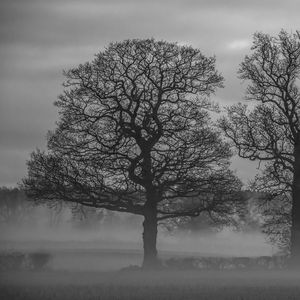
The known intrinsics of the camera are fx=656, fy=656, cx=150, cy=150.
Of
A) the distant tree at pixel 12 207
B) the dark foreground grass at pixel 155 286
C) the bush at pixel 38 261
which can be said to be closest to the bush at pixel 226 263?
the dark foreground grass at pixel 155 286

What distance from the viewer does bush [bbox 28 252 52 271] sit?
134 ft

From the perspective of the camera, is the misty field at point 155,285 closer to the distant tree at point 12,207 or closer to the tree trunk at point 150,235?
the tree trunk at point 150,235

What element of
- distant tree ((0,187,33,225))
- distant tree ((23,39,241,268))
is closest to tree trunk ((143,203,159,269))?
distant tree ((23,39,241,268))

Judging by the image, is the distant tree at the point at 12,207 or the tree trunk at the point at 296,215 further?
the distant tree at the point at 12,207

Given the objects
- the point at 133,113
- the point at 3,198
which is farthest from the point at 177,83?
the point at 3,198

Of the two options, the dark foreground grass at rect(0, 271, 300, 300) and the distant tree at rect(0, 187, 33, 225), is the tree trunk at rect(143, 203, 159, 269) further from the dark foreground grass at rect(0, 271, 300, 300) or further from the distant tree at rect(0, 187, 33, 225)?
the distant tree at rect(0, 187, 33, 225)

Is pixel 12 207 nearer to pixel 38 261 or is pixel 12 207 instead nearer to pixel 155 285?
pixel 38 261

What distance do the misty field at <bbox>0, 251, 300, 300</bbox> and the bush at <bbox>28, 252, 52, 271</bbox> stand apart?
4.26 m

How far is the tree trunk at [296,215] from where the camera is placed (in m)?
37.3

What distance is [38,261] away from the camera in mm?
41625

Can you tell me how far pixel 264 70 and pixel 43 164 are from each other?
557 inches

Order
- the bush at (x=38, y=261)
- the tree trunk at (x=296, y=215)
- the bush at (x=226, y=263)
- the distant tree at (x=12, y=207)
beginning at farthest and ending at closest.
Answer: the distant tree at (x=12, y=207), the bush at (x=38, y=261), the bush at (x=226, y=263), the tree trunk at (x=296, y=215)

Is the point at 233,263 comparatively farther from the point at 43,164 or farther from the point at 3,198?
the point at 3,198

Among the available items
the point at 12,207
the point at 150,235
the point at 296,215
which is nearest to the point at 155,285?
the point at 150,235
